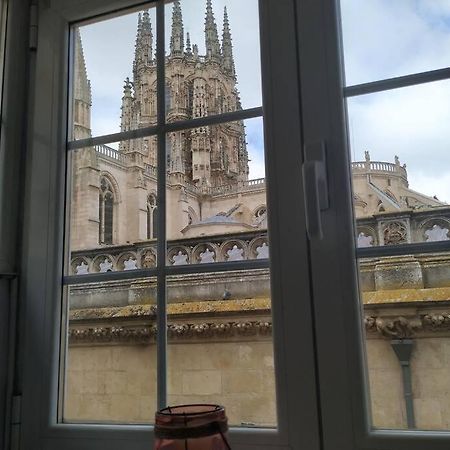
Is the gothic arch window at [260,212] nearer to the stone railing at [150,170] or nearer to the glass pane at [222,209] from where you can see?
the glass pane at [222,209]

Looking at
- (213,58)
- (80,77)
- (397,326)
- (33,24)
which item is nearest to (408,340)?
(397,326)

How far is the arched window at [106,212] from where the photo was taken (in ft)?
4.28

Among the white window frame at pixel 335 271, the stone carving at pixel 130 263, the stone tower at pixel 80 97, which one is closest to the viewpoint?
the white window frame at pixel 335 271

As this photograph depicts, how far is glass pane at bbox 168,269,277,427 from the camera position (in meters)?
1.09

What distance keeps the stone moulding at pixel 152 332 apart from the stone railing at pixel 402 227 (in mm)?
308

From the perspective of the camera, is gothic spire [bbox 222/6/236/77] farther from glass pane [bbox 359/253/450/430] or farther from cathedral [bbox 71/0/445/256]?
glass pane [bbox 359/253/450/430]

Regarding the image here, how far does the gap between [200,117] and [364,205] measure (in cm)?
43

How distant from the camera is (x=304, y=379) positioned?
96cm

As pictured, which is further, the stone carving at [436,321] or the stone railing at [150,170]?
the stone railing at [150,170]

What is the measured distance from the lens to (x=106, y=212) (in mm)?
1333

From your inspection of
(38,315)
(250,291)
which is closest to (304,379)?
(250,291)

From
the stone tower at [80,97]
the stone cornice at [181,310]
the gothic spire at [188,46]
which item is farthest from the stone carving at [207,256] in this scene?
the gothic spire at [188,46]

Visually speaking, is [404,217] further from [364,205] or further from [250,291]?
[250,291]

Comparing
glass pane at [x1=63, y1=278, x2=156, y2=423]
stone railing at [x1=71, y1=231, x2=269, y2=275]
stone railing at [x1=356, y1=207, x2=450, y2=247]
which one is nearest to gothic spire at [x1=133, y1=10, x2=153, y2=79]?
stone railing at [x1=71, y1=231, x2=269, y2=275]
